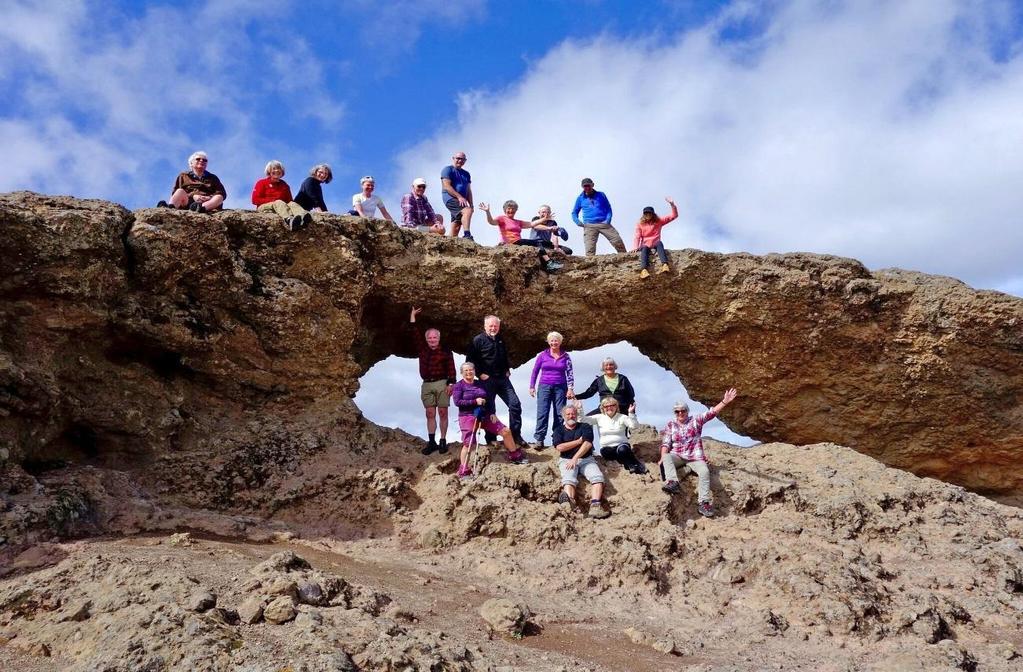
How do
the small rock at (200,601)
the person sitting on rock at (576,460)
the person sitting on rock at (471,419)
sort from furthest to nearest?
the person sitting on rock at (471,419), the person sitting on rock at (576,460), the small rock at (200,601)

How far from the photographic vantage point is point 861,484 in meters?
9.36

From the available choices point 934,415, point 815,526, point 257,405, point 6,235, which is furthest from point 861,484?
point 6,235

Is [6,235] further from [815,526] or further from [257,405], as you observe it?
[815,526]

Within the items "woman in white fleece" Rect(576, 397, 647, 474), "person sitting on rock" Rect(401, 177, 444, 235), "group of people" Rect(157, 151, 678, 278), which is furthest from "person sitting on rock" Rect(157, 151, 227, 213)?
"woman in white fleece" Rect(576, 397, 647, 474)

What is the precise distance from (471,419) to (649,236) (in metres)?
3.93

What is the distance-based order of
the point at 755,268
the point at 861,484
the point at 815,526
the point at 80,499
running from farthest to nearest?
the point at 755,268 → the point at 861,484 → the point at 815,526 → the point at 80,499

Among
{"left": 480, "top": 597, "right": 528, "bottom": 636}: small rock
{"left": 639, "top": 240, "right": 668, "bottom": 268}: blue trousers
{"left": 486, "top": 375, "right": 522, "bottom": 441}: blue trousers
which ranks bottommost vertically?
{"left": 480, "top": 597, "right": 528, "bottom": 636}: small rock

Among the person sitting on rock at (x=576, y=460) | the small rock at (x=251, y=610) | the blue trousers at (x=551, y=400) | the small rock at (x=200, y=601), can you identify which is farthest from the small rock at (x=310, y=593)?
the blue trousers at (x=551, y=400)

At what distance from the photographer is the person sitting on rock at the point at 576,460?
8.45 m

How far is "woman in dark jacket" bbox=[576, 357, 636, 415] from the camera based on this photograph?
9.70 metres

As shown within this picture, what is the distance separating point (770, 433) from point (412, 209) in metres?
6.87

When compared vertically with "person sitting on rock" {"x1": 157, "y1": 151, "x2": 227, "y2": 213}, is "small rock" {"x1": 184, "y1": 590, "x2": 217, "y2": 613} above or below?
below

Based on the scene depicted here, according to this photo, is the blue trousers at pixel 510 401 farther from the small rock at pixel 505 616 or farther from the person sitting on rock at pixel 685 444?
the small rock at pixel 505 616

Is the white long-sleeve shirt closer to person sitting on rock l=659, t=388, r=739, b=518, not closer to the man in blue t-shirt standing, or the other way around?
person sitting on rock l=659, t=388, r=739, b=518
